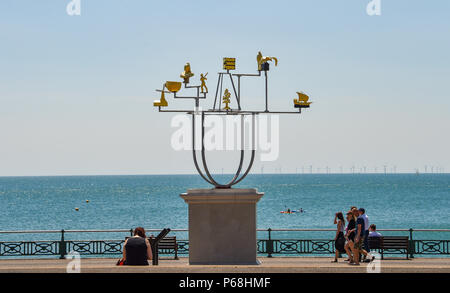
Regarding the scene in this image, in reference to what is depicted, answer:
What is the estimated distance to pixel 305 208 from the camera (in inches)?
4540

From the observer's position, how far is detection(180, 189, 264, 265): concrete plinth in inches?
537

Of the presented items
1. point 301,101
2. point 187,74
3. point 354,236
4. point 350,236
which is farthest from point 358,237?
point 187,74

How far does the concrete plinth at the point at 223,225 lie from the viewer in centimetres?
1364

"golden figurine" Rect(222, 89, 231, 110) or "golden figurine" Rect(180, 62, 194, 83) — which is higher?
"golden figurine" Rect(180, 62, 194, 83)

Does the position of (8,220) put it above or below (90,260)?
below

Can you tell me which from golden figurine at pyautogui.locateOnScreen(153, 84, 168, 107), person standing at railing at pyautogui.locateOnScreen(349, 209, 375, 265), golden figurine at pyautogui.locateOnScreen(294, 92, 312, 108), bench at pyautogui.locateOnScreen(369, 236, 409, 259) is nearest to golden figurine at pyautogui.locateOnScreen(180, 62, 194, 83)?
golden figurine at pyautogui.locateOnScreen(153, 84, 168, 107)

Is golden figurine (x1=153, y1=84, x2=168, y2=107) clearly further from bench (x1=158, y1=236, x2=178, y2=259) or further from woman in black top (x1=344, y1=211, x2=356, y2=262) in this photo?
bench (x1=158, y1=236, x2=178, y2=259)

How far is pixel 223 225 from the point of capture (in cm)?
1373

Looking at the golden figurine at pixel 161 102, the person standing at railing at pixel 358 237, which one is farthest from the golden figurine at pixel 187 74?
the person standing at railing at pixel 358 237

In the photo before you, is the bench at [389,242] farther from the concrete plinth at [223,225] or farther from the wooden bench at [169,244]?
the concrete plinth at [223,225]
